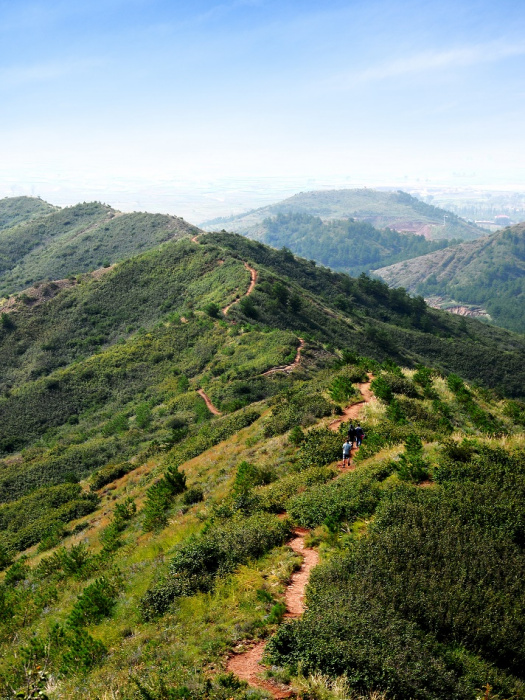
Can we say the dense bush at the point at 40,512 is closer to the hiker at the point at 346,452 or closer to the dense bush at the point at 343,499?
the hiker at the point at 346,452

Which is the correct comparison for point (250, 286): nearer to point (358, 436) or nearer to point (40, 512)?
point (40, 512)

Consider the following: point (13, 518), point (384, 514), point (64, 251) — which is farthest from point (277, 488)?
point (64, 251)

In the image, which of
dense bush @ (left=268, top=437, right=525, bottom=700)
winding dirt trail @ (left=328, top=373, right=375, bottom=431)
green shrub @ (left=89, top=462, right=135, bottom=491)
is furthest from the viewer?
green shrub @ (left=89, top=462, right=135, bottom=491)

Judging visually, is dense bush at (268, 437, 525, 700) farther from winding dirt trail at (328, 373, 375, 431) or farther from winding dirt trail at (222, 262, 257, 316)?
winding dirt trail at (222, 262, 257, 316)

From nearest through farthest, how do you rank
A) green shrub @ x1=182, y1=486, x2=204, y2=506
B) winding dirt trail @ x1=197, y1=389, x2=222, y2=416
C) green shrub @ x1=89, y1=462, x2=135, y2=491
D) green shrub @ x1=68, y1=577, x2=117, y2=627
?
1. green shrub @ x1=68, y1=577, x2=117, y2=627
2. green shrub @ x1=182, y1=486, x2=204, y2=506
3. green shrub @ x1=89, y1=462, x2=135, y2=491
4. winding dirt trail @ x1=197, y1=389, x2=222, y2=416

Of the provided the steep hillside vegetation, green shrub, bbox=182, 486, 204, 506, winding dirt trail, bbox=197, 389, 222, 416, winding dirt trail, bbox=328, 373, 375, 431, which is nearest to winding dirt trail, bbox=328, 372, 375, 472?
winding dirt trail, bbox=328, 373, 375, 431

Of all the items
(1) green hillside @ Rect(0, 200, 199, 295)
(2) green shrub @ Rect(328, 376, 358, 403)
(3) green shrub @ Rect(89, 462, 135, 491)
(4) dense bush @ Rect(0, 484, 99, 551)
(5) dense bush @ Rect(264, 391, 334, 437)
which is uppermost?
(1) green hillside @ Rect(0, 200, 199, 295)
